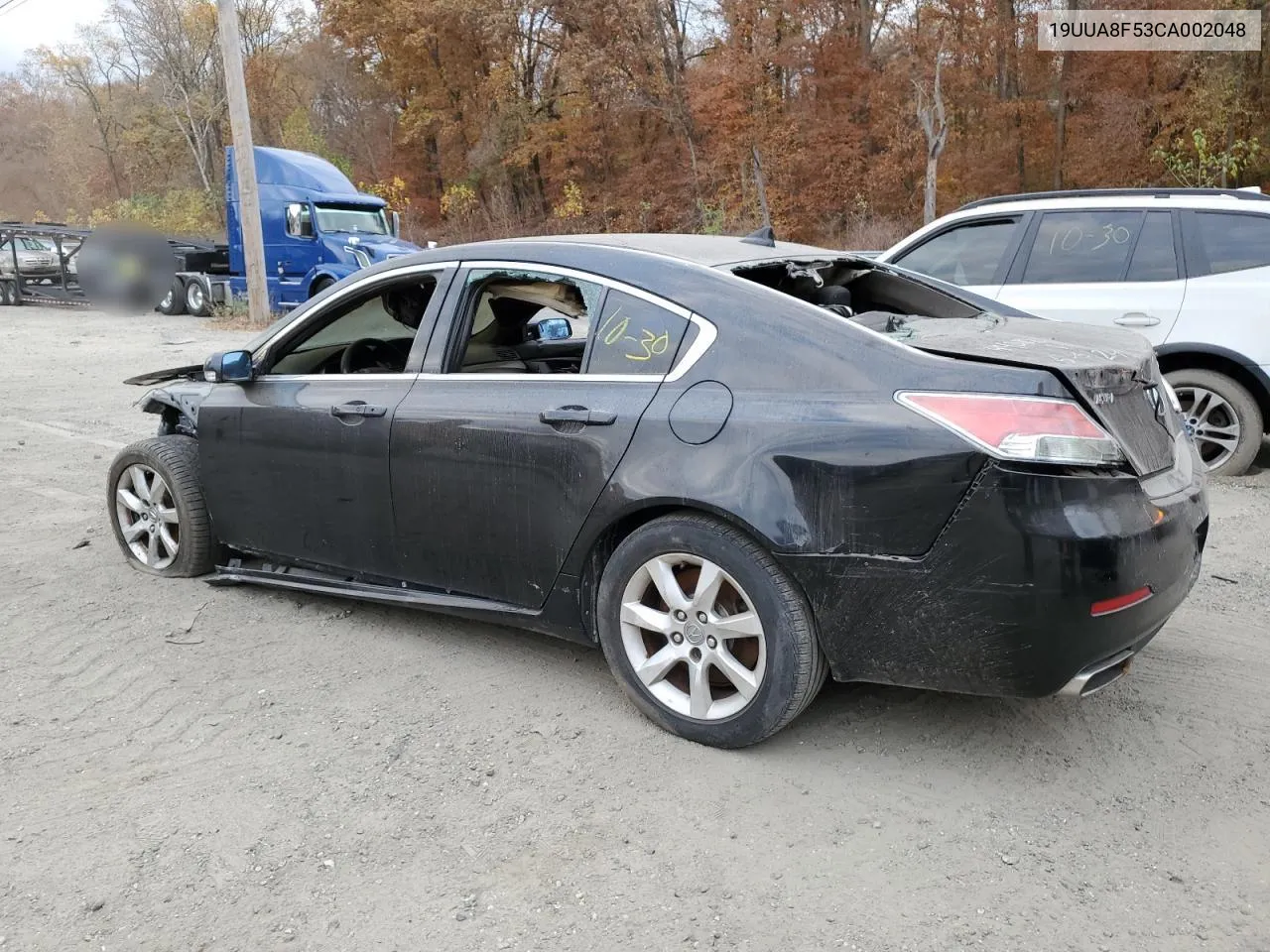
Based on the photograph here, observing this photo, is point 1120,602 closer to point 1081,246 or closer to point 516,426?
point 516,426

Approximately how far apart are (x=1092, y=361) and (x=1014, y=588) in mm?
699

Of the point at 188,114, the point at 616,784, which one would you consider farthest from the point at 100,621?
the point at 188,114

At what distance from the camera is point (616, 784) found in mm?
3094

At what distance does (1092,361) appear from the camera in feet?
9.52

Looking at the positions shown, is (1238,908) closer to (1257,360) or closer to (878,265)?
(878,265)

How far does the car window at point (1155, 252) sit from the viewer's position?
6344 mm

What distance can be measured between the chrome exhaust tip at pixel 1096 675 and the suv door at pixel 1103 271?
157 inches

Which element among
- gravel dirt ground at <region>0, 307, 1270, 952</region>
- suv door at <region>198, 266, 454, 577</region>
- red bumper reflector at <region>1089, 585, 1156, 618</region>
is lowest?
gravel dirt ground at <region>0, 307, 1270, 952</region>

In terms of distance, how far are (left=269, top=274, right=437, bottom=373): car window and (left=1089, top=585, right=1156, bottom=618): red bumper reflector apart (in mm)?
2621

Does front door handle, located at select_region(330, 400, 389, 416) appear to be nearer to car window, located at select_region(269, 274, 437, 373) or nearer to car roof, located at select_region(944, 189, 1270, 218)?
car window, located at select_region(269, 274, 437, 373)

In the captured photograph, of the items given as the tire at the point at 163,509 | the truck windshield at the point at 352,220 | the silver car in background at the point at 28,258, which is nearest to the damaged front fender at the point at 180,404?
the tire at the point at 163,509

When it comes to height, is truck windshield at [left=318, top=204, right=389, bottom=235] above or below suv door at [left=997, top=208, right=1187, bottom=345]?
above

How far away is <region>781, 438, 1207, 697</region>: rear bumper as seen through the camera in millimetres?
2693

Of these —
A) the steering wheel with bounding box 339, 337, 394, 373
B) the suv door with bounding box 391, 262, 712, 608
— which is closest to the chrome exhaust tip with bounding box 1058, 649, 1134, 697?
the suv door with bounding box 391, 262, 712, 608
